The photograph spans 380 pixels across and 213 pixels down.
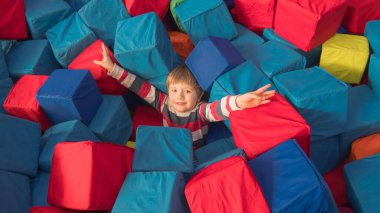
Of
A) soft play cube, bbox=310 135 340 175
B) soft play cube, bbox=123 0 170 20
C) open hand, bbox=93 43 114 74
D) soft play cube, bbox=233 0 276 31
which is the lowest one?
soft play cube, bbox=310 135 340 175

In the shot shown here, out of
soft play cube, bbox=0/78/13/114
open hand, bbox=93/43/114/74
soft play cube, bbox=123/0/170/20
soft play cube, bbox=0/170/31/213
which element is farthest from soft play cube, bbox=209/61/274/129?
soft play cube, bbox=0/78/13/114

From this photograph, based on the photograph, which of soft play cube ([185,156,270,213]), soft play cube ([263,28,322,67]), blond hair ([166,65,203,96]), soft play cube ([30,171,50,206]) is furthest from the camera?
soft play cube ([263,28,322,67])

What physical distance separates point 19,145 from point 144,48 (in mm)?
657

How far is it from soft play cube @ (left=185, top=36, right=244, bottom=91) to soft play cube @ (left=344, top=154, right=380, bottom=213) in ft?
2.15

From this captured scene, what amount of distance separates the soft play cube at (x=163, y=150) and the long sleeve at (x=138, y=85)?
397 millimetres

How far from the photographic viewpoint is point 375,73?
67.4 inches

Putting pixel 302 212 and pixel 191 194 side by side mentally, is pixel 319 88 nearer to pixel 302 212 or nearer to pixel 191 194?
pixel 302 212

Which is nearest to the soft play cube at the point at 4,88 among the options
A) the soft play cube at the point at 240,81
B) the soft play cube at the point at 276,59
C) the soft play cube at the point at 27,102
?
the soft play cube at the point at 27,102

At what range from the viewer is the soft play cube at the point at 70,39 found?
6.12 feet

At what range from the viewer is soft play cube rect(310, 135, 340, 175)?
5.23 ft

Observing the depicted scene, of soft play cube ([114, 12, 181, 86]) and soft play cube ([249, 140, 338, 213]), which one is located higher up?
soft play cube ([114, 12, 181, 86])

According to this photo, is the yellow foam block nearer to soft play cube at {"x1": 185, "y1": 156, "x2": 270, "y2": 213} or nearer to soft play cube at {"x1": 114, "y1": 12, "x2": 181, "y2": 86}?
soft play cube at {"x1": 114, "y1": 12, "x2": 181, "y2": 86}

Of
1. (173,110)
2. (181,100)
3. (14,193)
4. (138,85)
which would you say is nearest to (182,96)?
(181,100)

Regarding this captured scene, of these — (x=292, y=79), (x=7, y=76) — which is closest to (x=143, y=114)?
(x=7, y=76)
